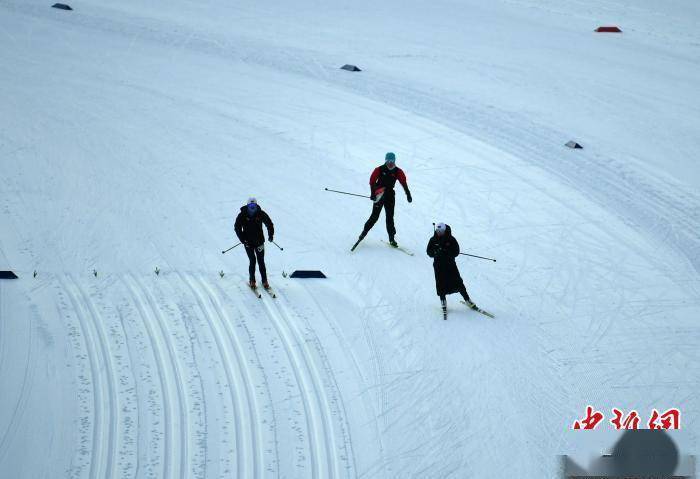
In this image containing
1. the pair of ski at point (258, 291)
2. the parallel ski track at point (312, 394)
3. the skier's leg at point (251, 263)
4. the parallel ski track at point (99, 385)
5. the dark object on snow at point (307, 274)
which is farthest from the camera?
the dark object on snow at point (307, 274)

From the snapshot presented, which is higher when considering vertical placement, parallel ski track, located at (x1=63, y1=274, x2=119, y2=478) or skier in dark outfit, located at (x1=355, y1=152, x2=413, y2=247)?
skier in dark outfit, located at (x1=355, y1=152, x2=413, y2=247)

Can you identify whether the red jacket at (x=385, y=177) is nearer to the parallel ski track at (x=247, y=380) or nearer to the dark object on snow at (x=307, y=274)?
the dark object on snow at (x=307, y=274)

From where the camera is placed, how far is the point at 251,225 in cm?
957

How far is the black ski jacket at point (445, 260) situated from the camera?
30.7 feet

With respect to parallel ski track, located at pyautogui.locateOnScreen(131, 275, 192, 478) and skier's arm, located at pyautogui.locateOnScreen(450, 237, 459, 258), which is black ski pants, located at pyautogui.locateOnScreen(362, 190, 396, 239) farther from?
parallel ski track, located at pyautogui.locateOnScreen(131, 275, 192, 478)

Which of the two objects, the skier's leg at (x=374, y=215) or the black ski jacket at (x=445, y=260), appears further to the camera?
the skier's leg at (x=374, y=215)

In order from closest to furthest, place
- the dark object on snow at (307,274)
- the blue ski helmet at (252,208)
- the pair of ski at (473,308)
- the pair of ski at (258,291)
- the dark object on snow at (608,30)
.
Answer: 1. the blue ski helmet at (252,208)
2. the pair of ski at (473,308)
3. the pair of ski at (258,291)
4. the dark object on snow at (307,274)
5. the dark object on snow at (608,30)

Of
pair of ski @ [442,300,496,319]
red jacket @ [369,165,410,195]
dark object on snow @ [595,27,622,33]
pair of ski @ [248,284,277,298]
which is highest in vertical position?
dark object on snow @ [595,27,622,33]

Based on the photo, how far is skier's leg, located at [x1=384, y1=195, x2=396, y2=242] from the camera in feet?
36.1

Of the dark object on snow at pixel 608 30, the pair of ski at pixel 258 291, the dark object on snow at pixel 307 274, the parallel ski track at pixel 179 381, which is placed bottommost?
the parallel ski track at pixel 179 381

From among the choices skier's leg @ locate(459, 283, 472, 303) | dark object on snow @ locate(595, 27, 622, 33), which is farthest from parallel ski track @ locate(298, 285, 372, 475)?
dark object on snow @ locate(595, 27, 622, 33)

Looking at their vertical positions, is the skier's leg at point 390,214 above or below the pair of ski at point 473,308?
above

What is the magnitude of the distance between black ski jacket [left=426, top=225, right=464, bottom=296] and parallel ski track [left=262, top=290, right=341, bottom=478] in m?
1.93

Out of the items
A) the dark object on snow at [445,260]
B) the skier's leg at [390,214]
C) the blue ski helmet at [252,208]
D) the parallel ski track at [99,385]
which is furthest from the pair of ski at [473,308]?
the parallel ski track at [99,385]
